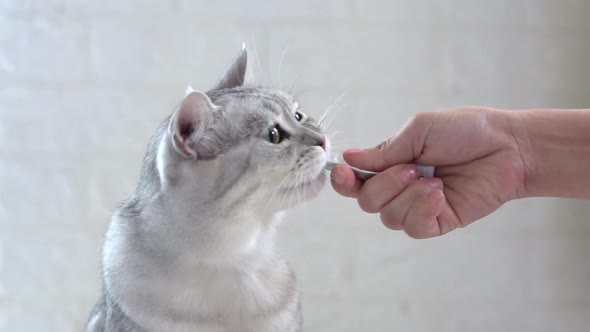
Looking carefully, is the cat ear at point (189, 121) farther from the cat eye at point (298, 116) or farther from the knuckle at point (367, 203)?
the knuckle at point (367, 203)

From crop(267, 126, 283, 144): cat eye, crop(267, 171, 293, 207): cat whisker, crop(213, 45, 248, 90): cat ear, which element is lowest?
crop(267, 171, 293, 207): cat whisker

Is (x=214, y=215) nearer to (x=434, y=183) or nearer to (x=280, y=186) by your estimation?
(x=280, y=186)

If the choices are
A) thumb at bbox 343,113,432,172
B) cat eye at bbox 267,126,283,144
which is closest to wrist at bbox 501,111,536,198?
thumb at bbox 343,113,432,172

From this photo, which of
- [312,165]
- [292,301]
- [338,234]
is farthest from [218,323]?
[338,234]

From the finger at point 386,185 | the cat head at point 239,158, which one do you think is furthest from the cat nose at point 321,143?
the finger at point 386,185

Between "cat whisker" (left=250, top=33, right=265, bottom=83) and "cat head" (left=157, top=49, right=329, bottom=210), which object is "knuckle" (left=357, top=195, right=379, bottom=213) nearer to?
"cat head" (left=157, top=49, right=329, bottom=210)

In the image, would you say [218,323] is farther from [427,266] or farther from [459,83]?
[459,83]
